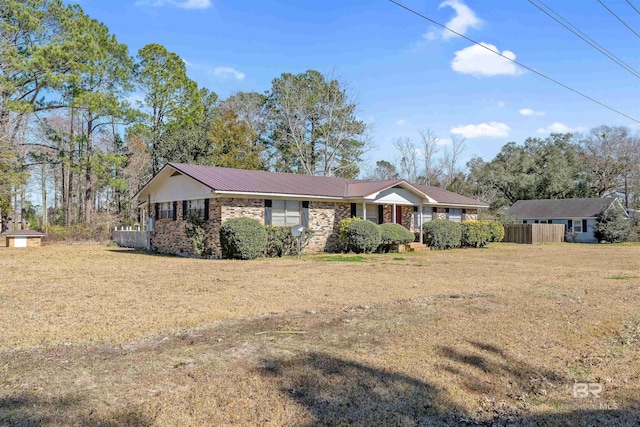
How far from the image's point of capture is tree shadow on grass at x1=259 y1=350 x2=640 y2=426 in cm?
352

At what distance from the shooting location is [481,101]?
2027cm

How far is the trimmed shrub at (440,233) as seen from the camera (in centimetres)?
2319

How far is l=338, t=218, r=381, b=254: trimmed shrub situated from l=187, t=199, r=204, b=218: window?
629 cm

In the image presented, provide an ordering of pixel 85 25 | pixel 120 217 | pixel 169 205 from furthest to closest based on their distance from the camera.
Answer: pixel 120 217, pixel 85 25, pixel 169 205

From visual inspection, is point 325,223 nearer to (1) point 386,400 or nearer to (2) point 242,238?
(2) point 242,238

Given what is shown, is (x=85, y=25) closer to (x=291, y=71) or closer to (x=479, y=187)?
(x=291, y=71)

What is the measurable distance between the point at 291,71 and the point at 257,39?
2402cm

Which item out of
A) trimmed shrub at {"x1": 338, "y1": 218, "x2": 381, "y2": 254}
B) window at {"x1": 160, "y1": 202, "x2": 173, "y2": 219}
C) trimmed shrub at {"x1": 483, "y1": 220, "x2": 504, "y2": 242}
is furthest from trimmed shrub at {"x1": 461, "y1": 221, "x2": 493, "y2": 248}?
window at {"x1": 160, "y1": 202, "x2": 173, "y2": 219}

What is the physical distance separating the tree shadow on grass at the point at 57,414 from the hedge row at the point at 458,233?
69.4 feet

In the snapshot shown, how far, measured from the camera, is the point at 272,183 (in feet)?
65.5

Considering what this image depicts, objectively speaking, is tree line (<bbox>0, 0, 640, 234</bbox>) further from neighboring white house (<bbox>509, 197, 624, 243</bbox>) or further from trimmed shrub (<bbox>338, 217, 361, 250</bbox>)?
trimmed shrub (<bbox>338, 217, 361, 250</bbox>)

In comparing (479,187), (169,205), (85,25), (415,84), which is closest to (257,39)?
(415,84)

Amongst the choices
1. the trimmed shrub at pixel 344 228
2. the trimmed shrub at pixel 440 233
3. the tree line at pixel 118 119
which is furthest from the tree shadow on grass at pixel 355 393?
the tree line at pixel 118 119

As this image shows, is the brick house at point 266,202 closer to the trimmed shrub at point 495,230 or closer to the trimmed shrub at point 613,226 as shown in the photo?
the trimmed shrub at point 495,230
